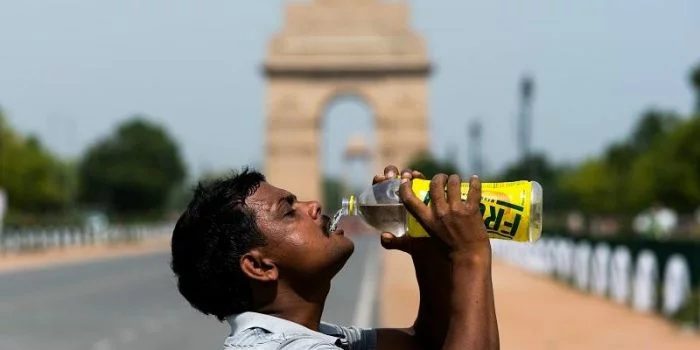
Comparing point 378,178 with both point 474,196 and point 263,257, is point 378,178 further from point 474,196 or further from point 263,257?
point 474,196

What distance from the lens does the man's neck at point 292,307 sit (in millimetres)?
2717

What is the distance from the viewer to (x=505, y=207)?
2.70 metres

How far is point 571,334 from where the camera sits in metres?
15.2

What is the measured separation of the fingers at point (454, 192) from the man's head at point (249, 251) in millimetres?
329

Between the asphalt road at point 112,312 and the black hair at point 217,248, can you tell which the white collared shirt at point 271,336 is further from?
the asphalt road at point 112,312

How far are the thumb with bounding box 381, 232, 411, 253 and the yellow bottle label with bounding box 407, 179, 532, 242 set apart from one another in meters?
0.08

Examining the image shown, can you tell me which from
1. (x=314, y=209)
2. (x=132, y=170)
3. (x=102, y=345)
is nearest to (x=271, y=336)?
(x=314, y=209)

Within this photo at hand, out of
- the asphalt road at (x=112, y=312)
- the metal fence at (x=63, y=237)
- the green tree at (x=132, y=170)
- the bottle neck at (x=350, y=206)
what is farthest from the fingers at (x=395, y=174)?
the green tree at (x=132, y=170)

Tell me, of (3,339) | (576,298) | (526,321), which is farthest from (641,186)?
(3,339)

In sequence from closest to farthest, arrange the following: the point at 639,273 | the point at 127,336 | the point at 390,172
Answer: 1. the point at 390,172
2. the point at 127,336
3. the point at 639,273

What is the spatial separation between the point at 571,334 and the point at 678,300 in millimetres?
2230

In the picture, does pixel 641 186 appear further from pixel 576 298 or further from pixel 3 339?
pixel 3 339

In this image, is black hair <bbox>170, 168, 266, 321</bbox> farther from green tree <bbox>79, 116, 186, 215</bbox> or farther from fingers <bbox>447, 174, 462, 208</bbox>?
green tree <bbox>79, 116, 186, 215</bbox>

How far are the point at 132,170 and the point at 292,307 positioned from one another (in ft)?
281
